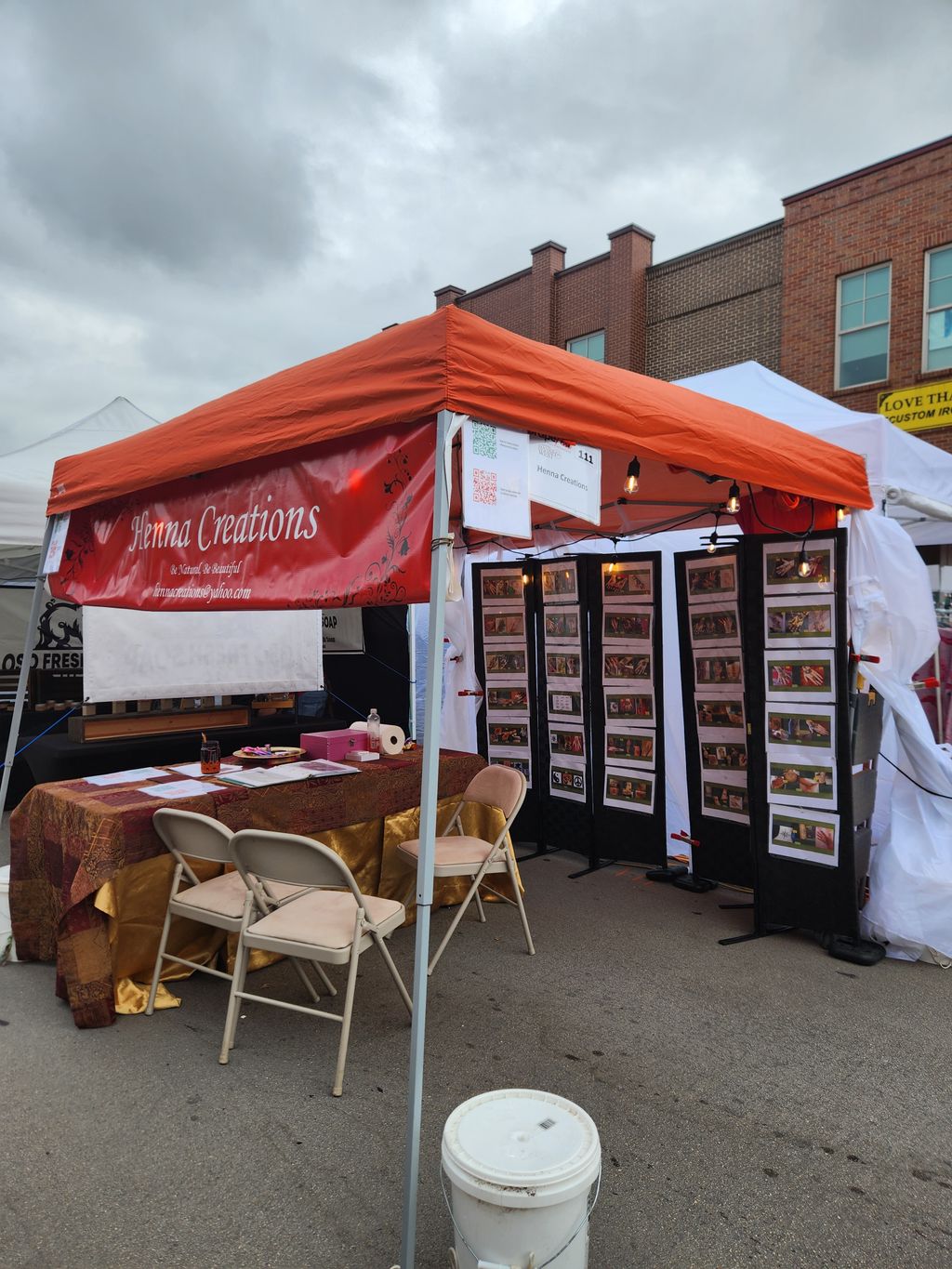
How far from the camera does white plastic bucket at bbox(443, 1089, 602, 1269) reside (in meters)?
1.49

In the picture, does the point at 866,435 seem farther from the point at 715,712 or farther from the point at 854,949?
the point at 854,949

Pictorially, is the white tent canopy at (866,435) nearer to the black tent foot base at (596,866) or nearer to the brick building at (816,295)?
the black tent foot base at (596,866)

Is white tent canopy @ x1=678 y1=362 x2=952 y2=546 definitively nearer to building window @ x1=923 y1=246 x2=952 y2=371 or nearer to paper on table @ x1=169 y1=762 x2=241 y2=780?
paper on table @ x1=169 y1=762 x2=241 y2=780

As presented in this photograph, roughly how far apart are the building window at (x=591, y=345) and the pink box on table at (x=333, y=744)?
12.2 metres

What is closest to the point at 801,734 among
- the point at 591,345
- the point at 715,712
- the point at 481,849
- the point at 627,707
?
the point at 715,712

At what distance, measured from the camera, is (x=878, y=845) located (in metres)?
3.95

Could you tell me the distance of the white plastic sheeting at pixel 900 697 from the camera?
371 cm

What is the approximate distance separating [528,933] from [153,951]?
166 centimetres

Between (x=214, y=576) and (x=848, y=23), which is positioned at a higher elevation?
(x=848, y=23)

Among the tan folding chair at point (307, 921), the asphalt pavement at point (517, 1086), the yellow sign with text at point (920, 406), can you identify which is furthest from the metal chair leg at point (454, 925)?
the yellow sign with text at point (920, 406)

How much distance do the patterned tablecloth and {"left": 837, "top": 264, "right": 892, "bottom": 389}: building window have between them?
10018 millimetres

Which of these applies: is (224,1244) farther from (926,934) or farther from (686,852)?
(686,852)

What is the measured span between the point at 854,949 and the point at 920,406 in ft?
31.4

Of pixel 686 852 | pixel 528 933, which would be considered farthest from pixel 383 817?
pixel 686 852
